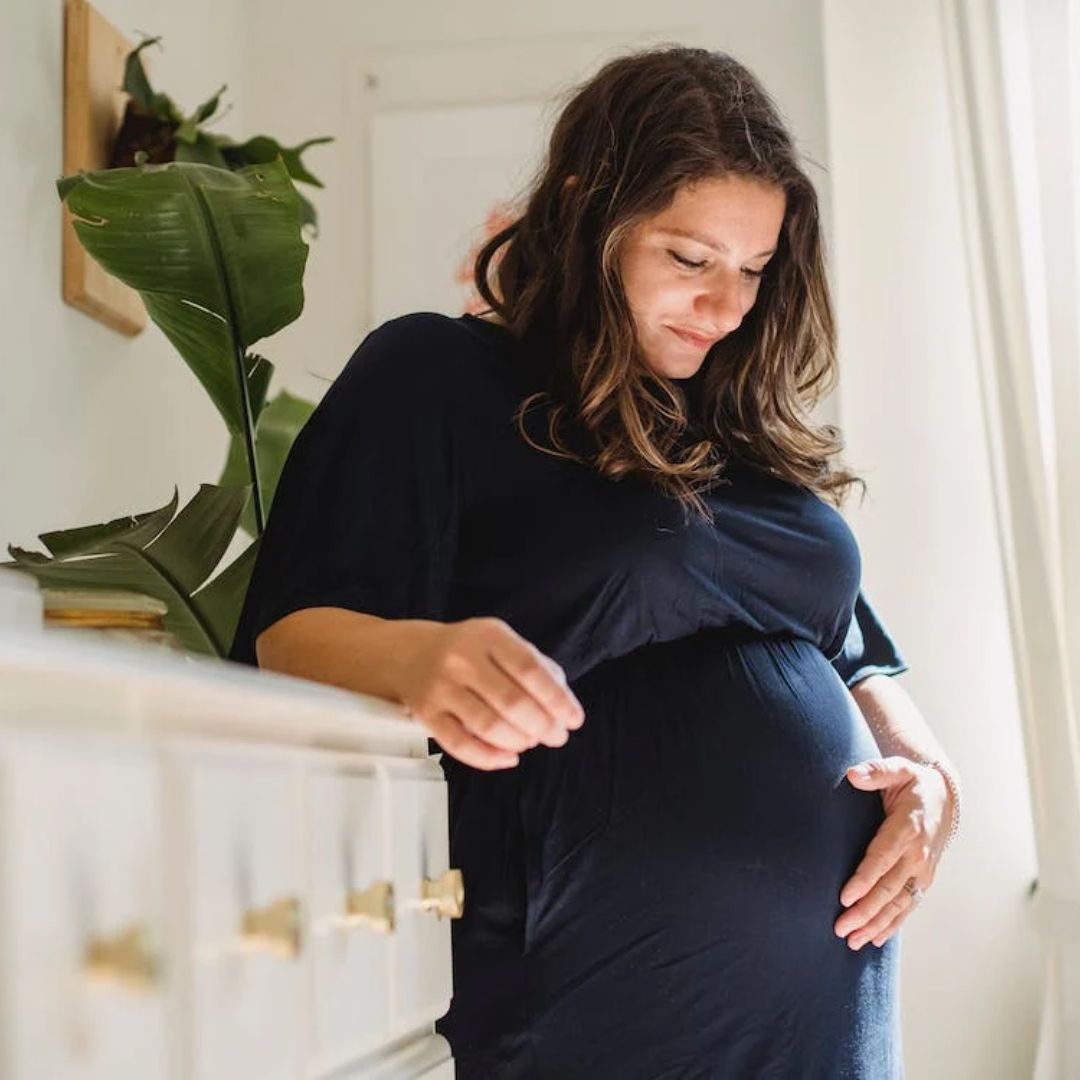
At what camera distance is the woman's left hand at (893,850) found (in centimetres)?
118

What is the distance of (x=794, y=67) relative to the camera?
2432 millimetres

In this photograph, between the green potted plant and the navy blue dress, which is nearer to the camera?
the navy blue dress

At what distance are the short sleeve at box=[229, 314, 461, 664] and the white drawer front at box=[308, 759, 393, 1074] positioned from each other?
11.2 inches

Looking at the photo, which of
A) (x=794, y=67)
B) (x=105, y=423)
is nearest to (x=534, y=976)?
(x=105, y=423)

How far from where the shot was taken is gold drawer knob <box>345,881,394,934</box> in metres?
0.75

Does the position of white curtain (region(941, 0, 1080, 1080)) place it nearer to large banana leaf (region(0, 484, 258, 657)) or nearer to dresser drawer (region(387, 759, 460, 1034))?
large banana leaf (region(0, 484, 258, 657))

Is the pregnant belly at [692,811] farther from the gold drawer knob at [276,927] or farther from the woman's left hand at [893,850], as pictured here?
the gold drawer knob at [276,927]

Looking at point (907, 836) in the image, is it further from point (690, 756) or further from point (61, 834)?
point (61, 834)

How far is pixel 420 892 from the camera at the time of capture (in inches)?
35.6

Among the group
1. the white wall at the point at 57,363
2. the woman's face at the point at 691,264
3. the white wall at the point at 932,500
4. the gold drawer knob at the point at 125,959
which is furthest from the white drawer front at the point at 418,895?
the white wall at the point at 932,500

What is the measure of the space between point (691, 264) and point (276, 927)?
83 centimetres

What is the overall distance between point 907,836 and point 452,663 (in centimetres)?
56

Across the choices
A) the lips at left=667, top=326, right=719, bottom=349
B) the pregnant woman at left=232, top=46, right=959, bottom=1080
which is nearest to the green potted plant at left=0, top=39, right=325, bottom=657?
the pregnant woman at left=232, top=46, right=959, bottom=1080

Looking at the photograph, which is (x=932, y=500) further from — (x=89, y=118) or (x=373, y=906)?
(x=373, y=906)
